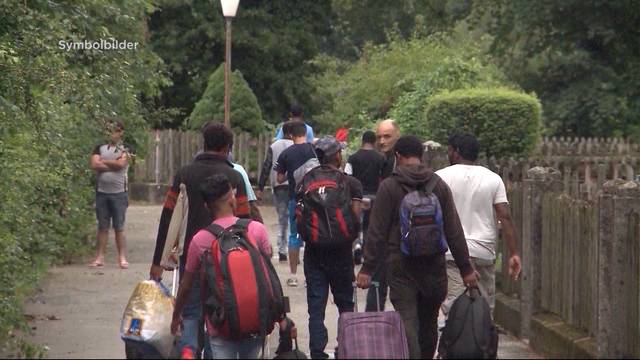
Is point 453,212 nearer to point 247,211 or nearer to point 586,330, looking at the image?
point 247,211

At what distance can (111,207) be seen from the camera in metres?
16.8

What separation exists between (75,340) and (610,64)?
32.6 m

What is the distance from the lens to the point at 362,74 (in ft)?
114

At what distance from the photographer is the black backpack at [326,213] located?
995 cm

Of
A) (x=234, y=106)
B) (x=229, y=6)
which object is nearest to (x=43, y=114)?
(x=229, y=6)

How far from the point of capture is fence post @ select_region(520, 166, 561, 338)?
40.0 feet

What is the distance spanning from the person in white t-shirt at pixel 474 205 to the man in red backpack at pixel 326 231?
0.80 m

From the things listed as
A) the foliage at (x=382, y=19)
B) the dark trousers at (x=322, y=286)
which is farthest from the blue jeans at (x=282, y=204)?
the foliage at (x=382, y=19)

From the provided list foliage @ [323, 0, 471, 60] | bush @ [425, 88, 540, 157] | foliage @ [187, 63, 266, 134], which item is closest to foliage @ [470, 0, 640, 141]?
foliage @ [323, 0, 471, 60]

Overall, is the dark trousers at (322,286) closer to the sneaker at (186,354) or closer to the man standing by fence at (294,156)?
the sneaker at (186,354)

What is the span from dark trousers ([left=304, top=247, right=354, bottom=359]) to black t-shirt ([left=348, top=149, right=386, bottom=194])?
13.9 ft

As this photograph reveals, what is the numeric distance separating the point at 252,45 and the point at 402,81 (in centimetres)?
1040

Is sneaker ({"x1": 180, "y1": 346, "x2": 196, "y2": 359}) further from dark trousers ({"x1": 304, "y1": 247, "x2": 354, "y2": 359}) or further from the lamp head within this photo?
the lamp head

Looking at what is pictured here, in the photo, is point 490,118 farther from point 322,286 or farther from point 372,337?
point 372,337
